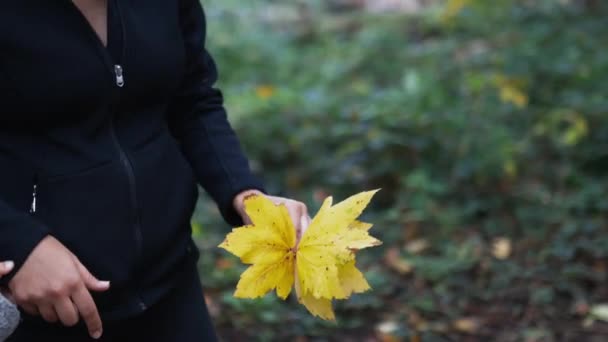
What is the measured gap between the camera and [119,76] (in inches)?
62.9

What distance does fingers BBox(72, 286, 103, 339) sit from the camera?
1455mm

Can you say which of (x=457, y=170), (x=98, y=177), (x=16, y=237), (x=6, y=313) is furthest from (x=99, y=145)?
(x=457, y=170)

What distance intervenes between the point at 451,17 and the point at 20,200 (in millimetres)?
6534

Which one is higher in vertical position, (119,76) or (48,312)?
(119,76)

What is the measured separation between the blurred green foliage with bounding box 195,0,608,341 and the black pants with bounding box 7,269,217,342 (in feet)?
5.76

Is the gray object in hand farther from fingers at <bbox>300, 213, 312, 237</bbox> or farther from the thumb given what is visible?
fingers at <bbox>300, 213, 312, 237</bbox>

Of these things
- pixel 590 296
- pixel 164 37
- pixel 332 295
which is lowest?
pixel 590 296

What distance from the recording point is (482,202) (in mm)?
4770

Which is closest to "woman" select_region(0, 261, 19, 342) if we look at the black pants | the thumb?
the thumb

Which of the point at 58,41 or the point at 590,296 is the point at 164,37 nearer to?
the point at 58,41

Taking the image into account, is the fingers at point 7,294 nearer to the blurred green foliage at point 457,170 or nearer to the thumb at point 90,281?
the thumb at point 90,281

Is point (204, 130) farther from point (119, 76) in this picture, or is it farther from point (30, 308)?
point (30, 308)

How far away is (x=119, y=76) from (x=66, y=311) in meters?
0.43

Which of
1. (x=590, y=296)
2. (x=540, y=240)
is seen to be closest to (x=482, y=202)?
(x=540, y=240)
